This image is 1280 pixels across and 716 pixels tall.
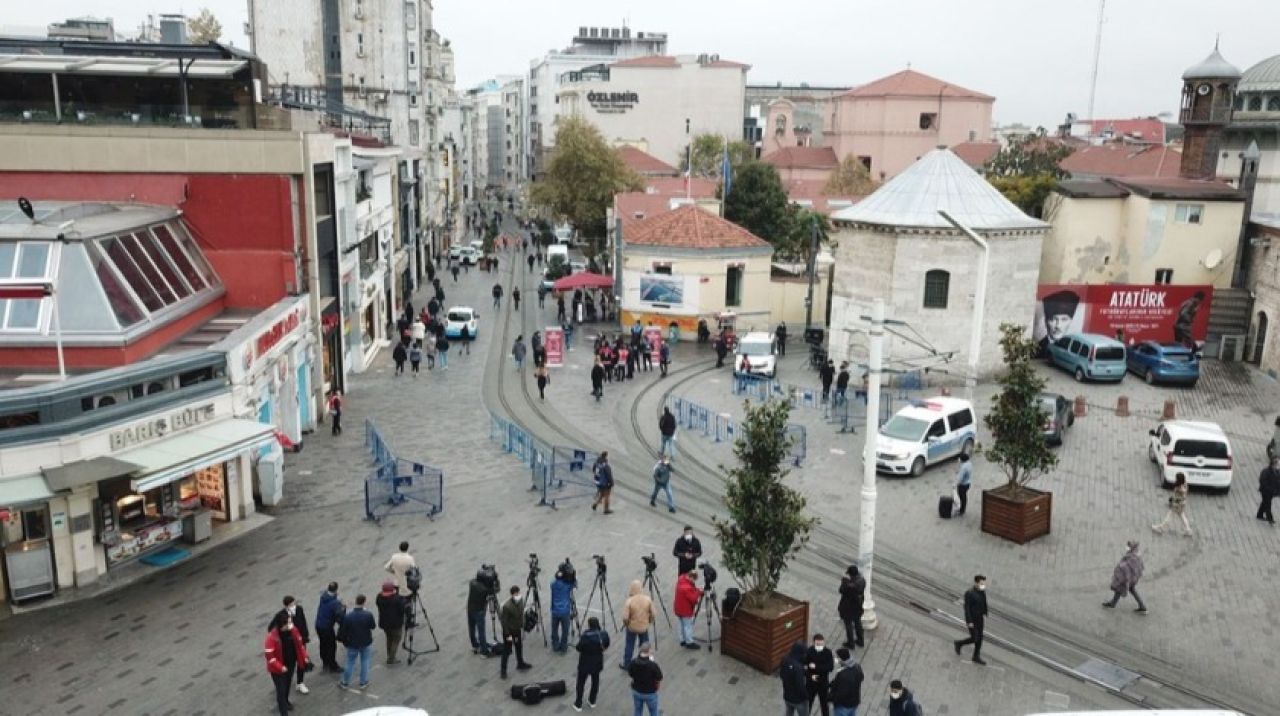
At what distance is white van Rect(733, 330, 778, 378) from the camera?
113 ft

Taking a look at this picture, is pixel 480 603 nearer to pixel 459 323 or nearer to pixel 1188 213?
pixel 459 323

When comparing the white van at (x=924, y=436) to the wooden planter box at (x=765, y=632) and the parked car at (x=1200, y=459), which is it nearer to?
the parked car at (x=1200, y=459)

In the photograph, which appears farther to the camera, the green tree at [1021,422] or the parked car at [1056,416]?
the parked car at [1056,416]

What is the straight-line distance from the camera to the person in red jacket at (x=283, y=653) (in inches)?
496

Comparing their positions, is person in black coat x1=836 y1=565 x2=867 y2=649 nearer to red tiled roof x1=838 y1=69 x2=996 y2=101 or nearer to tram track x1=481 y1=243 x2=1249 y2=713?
tram track x1=481 y1=243 x2=1249 y2=713

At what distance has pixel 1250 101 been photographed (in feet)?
166

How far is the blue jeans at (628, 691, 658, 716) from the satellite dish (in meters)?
36.7

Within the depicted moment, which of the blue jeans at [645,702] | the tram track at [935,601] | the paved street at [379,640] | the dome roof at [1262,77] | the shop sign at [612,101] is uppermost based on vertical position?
the shop sign at [612,101]

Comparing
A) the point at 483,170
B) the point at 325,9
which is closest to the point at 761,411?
the point at 325,9

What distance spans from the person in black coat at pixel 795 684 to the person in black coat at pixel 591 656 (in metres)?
2.49

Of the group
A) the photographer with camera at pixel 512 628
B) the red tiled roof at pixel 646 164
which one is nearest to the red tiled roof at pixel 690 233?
the photographer with camera at pixel 512 628

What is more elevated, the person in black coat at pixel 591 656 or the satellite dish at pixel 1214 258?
the satellite dish at pixel 1214 258

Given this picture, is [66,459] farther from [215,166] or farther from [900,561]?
[900,561]

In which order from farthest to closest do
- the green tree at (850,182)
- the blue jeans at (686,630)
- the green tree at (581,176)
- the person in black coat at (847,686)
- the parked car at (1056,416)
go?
the green tree at (850,182) → the green tree at (581,176) → the parked car at (1056,416) → the blue jeans at (686,630) → the person in black coat at (847,686)
